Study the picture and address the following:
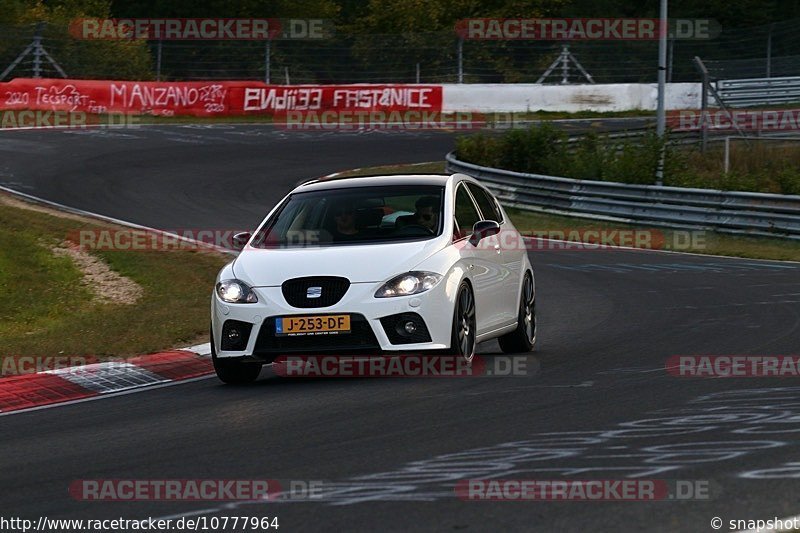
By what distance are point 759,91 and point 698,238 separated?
17.9 meters

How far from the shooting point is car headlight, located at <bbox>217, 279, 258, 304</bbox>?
10.1 meters

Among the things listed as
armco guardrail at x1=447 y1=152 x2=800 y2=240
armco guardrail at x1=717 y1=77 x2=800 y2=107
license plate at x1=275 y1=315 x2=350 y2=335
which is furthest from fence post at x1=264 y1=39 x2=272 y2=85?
license plate at x1=275 y1=315 x2=350 y2=335

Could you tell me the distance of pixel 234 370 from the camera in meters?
10.5

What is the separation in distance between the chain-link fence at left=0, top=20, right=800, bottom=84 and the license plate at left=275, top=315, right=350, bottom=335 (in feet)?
108

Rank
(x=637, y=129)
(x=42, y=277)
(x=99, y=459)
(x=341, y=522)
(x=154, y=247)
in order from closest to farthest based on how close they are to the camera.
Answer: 1. (x=341, y=522)
2. (x=99, y=459)
3. (x=42, y=277)
4. (x=154, y=247)
5. (x=637, y=129)

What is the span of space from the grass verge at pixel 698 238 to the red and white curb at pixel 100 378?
1191cm

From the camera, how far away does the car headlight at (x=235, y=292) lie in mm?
10117

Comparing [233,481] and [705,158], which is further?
[705,158]

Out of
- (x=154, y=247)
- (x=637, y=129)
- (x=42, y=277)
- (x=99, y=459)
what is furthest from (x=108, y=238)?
(x=637, y=129)

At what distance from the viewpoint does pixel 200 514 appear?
596cm

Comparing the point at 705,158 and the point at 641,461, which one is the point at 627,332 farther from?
the point at 705,158

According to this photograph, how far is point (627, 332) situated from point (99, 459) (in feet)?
21.7

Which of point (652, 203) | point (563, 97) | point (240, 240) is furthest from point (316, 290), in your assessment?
point (563, 97)

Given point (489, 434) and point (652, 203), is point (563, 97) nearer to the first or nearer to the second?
point (652, 203)
